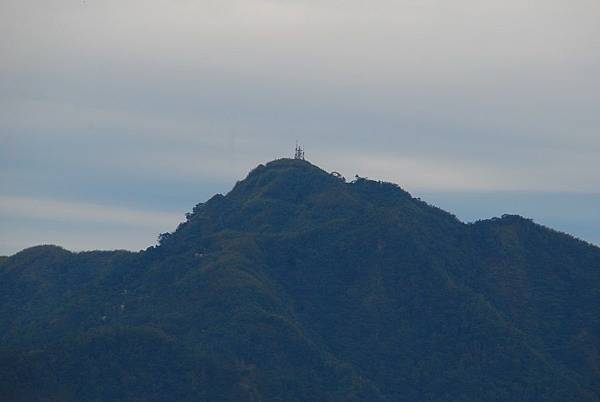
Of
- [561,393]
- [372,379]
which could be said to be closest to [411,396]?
[372,379]

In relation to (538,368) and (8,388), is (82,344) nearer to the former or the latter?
(8,388)

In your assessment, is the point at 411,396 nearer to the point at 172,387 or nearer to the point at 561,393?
the point at 561,393

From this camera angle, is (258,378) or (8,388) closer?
(8,388)

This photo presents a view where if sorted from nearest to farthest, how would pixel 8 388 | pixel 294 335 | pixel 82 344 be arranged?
pixel 8 388 < pixel 82 344 < pixel 294 335

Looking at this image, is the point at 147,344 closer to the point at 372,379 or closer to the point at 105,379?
the point at 105,379

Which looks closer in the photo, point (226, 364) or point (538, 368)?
point (226, 364)

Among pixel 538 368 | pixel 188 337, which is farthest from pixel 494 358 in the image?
pixel 188 337

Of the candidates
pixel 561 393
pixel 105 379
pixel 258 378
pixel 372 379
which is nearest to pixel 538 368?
pixel 561 393

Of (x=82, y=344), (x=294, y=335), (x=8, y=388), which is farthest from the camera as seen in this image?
(x=294, y=335)
